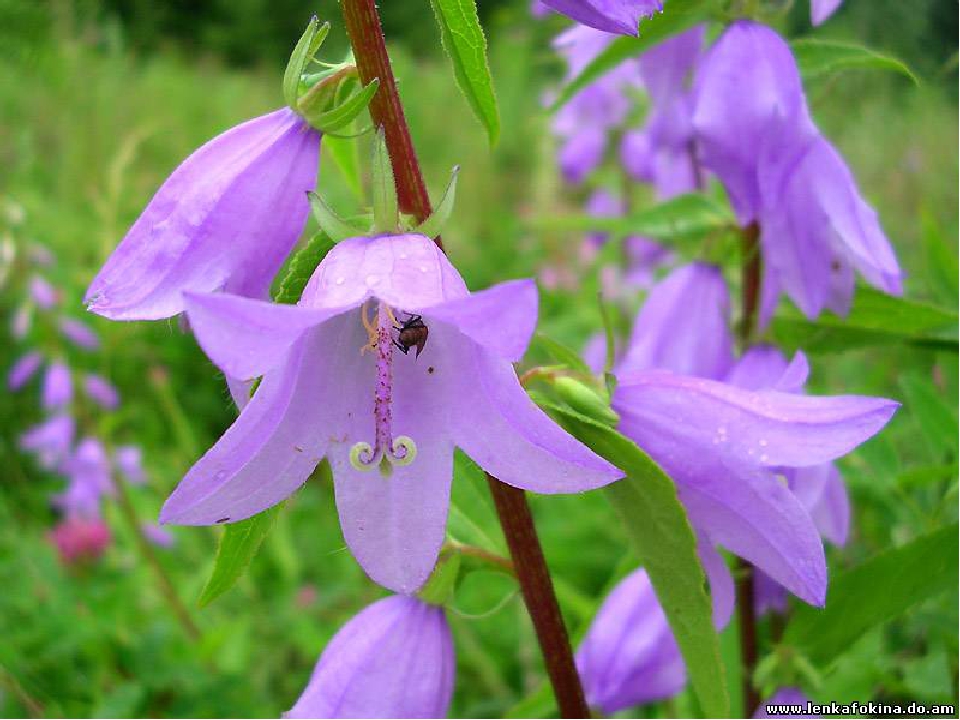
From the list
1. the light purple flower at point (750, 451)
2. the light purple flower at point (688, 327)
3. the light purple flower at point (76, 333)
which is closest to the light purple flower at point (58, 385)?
the light purple flower at point (76, 333)

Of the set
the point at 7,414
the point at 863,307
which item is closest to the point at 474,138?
the point at 7,414

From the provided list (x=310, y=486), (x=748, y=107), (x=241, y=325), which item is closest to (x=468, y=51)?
(x=241, y=325)

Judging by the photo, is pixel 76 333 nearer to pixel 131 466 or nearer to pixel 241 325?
pixel 131 466

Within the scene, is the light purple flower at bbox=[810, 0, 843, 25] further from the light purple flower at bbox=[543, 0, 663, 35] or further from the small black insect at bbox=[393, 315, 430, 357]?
the small black insect at bbox=[393, 315, 430, 357]

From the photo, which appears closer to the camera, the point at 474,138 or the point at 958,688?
the point at 958,688

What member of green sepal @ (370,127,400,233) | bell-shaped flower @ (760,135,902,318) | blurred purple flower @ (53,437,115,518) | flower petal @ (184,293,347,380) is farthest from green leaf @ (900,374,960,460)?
blurred purple flower @ (53,437,115,518)

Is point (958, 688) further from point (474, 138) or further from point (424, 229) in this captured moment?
point (474, 138)

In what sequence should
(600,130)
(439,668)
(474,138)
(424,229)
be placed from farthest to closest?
1. (474,138)
2. (600,130)
3. (439,668)
4. (424,229)
